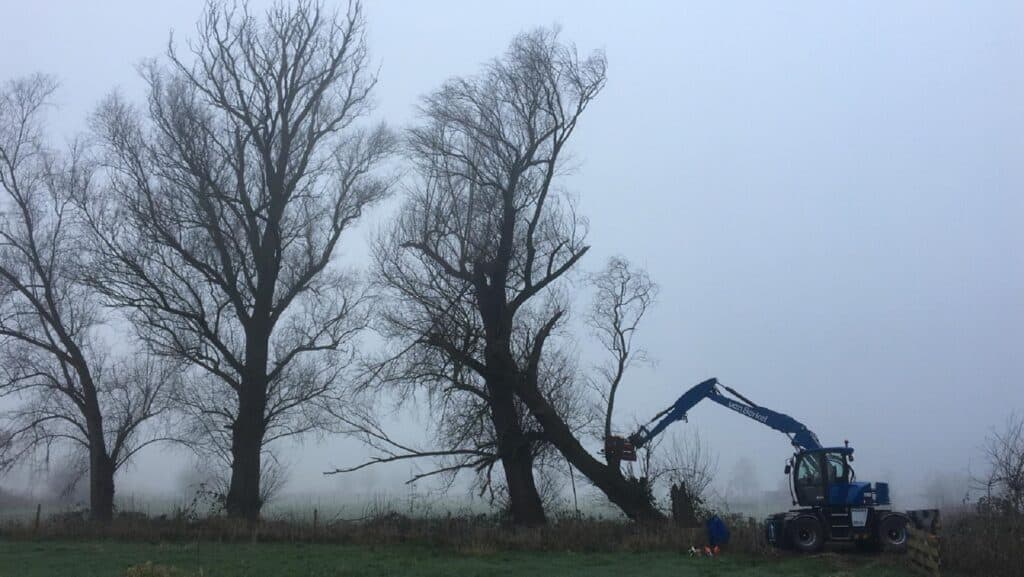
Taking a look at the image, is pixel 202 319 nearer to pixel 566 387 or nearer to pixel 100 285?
pixel 100 285

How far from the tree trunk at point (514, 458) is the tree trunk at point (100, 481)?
1412 centimetres

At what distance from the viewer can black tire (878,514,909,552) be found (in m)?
22.9

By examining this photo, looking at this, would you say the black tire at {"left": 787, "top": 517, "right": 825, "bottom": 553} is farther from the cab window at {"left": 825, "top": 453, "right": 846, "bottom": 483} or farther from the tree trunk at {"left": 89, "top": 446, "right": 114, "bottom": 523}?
the tree trunk at {"left": 89, "top": 446, "right": 114, "bottom": 523}

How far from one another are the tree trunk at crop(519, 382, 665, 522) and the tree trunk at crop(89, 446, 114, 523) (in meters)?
15.4

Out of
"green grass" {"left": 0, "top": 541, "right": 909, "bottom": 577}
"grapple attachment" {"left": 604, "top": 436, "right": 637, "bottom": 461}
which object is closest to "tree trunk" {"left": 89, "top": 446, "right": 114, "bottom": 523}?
"green grass" {"left": 0, "top": 541, "right": 909, "bottom": 577}

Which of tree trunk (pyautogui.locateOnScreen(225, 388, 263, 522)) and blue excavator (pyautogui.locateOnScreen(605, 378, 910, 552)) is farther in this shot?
tree trunk (pyautogui.locateOnScreen(225, 388, 263, 522))

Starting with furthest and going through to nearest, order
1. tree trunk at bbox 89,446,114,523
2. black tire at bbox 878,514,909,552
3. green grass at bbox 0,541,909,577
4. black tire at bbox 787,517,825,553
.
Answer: tree trunk at bbox 89,446,114,523 < black tire at bbox 787,517,825,553 < black tire at bbox 878,514,909,552 < green grass at bbox 0,541,909,577

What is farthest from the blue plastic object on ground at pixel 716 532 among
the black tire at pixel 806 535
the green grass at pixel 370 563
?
the black tire at pixel 806 535

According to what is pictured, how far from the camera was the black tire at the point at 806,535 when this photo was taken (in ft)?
75.6

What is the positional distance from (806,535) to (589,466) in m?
7.73

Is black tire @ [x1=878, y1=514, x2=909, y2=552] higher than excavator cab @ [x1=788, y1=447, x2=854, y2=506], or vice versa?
excavator cab @ [x1=788, y1=447, x2=854, y2=506]

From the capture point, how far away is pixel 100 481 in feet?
112

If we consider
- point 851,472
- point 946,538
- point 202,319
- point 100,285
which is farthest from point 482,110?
point 946,538

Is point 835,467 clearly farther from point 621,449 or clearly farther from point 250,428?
point 250,428
